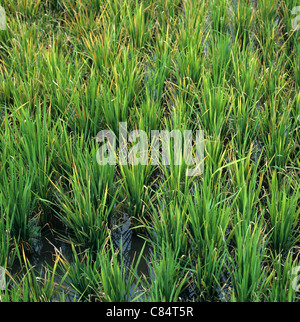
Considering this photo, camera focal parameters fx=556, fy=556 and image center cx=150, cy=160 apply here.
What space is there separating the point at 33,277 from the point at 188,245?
51 cm

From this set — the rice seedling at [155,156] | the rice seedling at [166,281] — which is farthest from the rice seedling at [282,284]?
the rice seedling at [166,281]

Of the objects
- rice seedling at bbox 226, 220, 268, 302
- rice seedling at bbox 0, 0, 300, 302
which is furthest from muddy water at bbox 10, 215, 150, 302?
rice seedling at bbox 226, 220, 268, 302

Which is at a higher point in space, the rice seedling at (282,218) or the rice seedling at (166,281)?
the rice seedling at (282,218)

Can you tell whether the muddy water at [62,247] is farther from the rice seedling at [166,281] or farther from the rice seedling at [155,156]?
the rice seedling at [166,281]

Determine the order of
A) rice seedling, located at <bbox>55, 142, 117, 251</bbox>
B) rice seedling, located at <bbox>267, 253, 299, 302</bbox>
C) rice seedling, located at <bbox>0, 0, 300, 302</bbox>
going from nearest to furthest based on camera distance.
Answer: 1. rice seedling, located at <bbox>267, 253, 299, 302</bbox>
2. rice seedling, located at <bbox>0, 0, 300, 302</bbox>
3. rice seedling, located at <bbox>55, 142, 117, 251</bbox>

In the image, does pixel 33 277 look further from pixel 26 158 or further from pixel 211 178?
pixel 211 178

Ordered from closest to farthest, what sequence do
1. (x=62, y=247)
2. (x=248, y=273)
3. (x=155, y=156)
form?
(x=248, y=273) → (x=62, y=247) → (x=155, y=156)

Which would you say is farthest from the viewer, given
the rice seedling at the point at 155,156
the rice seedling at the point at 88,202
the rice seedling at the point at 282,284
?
the rice seedling at the point at 88,202

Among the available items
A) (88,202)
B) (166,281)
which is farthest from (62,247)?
(166,281)

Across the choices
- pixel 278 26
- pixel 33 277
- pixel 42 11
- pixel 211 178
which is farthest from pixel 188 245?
pixel 42 11

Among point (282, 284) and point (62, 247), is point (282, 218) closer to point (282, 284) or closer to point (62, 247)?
point (282, 284)

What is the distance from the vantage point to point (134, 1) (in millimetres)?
2959

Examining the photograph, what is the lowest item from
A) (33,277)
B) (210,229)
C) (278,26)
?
(33,277)

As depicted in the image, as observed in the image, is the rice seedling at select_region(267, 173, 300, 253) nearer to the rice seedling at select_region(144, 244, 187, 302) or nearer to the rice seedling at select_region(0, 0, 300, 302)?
the rice seedling at select_region(0, 0, 300, 302)
